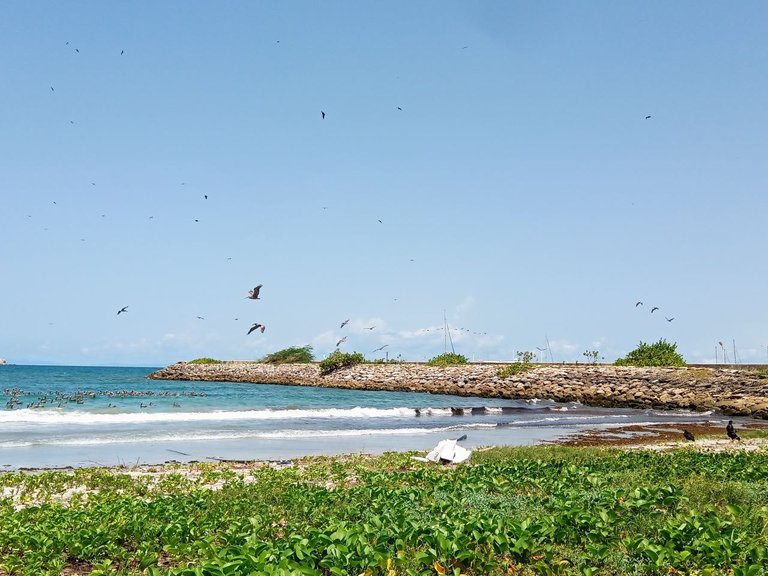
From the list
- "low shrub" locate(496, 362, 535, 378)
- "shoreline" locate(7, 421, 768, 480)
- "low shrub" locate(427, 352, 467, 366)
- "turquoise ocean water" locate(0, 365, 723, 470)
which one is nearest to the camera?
"shoreline" locate(7, 421, 768, 480)

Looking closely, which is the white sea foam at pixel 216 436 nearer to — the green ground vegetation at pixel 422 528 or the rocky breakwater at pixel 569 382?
the green ground vegetation at pixel 422 528

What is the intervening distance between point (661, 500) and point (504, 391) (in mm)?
59192

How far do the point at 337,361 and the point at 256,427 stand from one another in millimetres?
54845

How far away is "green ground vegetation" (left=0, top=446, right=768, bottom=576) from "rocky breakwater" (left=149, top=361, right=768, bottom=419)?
131 ft

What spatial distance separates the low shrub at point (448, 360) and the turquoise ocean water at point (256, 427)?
85.0 ft

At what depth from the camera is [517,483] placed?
13375mm

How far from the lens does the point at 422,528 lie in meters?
8.66

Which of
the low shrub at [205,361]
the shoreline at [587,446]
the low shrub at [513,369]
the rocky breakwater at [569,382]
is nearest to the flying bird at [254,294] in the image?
the shoreline at [587,446]

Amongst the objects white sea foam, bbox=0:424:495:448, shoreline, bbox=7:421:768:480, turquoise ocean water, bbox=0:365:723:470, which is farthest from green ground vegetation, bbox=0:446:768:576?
white sea foam, bbox=0:424:495:448

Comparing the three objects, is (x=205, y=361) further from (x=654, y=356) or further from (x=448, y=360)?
(x=654, y=356)

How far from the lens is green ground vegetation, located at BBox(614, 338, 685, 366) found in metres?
74.7

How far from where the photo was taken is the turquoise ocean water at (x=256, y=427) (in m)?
24.7

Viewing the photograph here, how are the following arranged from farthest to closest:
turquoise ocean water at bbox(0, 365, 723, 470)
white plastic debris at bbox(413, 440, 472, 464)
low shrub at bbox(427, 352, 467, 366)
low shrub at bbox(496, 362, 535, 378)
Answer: low shrub at bbox(427, 352, 467, 366), low shrub at bbox(496, 362, 535, 378), turquoise ocean water at bbox(0, 365, 723, 470), white plastic debris at bbox(413, 440, 472, 464)

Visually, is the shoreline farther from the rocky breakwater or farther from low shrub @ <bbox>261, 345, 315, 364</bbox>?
low shrub @ <bbox>261, 345, 315, 364</bbox>
